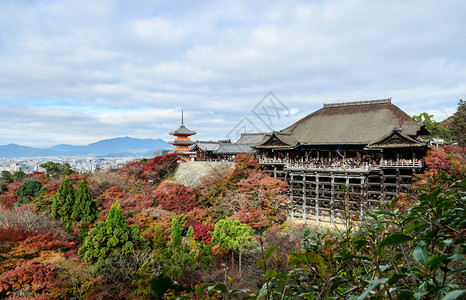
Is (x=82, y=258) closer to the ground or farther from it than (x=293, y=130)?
closer to the ground

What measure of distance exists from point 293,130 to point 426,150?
400 inches

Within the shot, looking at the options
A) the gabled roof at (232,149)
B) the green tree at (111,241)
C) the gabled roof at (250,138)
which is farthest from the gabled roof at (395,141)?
the green tree at (111,241)

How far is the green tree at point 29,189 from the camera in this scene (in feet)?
76.5

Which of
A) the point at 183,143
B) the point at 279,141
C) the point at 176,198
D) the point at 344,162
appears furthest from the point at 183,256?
the point at 183,143

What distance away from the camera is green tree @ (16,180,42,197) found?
76.5 ft

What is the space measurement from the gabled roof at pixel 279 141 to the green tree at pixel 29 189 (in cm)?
2105

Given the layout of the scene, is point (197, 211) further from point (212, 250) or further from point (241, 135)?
point (241, 135)

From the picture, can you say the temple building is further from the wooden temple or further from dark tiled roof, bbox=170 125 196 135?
dark tiled roof, bbox=170 125 196 135

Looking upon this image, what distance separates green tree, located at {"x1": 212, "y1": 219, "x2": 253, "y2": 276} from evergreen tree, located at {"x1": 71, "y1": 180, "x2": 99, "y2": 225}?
29.7 feet

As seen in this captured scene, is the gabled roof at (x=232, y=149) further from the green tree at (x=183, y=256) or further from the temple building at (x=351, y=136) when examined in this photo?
the green tree at (x=183, y=256)

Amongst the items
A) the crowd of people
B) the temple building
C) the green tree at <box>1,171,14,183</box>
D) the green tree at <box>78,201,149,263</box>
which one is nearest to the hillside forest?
the green tree at <box>78,201,149,263</box>

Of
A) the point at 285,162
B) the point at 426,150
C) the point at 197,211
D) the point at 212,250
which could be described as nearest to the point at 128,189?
the point at 197,211

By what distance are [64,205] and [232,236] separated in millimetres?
12002

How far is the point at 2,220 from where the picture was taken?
51.0 ft
